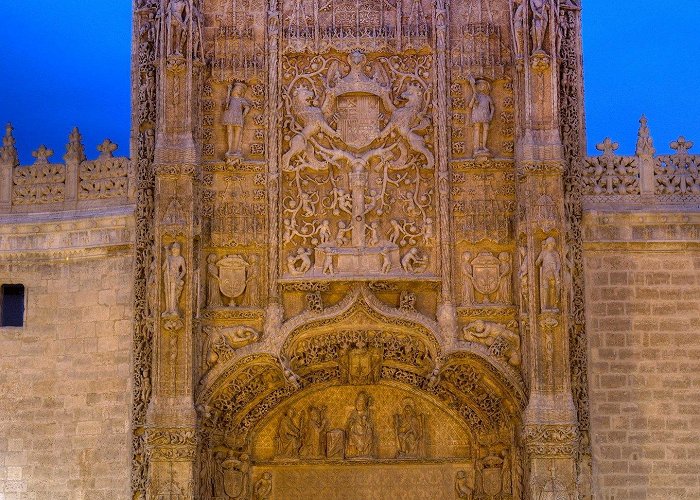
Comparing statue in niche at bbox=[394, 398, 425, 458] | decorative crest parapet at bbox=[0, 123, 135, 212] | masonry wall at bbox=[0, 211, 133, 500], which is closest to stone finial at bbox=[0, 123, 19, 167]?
decorative crest parapet at bbox=[0, 123, 135, 212]

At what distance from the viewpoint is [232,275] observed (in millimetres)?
17422

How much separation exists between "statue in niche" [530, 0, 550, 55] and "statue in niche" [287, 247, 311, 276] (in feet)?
12.8

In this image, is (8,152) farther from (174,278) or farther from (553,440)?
(553,440)

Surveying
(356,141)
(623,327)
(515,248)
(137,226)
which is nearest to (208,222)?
(137,226)

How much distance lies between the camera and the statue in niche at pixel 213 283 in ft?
57.1

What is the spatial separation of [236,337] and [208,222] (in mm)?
1529

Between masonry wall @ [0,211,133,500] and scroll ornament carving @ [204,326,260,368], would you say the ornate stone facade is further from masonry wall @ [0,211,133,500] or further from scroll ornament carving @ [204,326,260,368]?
masonry wall @ [0,211,133,500]

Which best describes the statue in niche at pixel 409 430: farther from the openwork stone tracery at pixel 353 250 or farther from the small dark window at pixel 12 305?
the small dark window at pixel 12 305

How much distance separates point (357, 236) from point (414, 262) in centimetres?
80

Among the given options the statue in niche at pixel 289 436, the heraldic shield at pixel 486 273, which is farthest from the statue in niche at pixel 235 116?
the statue in niche at pixel 289 436

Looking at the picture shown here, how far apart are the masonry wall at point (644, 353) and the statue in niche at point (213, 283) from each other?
4.72m

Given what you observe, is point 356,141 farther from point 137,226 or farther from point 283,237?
point 137,226

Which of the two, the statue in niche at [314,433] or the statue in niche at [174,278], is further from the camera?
the statue in niche at [314,433]

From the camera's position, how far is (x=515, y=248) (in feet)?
57.1
